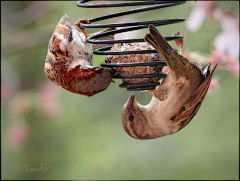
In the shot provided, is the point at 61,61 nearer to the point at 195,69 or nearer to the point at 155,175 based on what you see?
the point at 195,69

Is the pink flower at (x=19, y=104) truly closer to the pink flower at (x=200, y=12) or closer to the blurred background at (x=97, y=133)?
the blurred background at (x=97, y=133)

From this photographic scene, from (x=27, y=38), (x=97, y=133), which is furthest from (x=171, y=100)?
(x=97, y=133)

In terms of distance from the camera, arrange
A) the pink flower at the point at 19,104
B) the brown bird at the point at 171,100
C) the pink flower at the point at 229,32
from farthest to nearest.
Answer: the pink flower at the point at 19,104, the pink flower at the point at 229,32, the brown bird at the point at 171,100

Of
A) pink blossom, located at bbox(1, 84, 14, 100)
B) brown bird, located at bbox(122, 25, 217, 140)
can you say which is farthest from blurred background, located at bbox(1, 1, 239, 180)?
brown bird, located at bbox(122, 25, 217, 140)

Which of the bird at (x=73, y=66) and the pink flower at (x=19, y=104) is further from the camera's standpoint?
the pink flower at (x=19, y=104)

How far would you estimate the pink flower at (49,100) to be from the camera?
2361mm

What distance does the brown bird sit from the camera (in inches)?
33.4

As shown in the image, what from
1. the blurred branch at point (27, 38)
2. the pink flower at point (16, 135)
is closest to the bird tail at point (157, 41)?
the blurred branch at point (27, 38)

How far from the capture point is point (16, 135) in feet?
8.14

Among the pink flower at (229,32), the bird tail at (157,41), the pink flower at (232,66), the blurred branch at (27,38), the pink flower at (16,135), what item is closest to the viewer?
the bird tail at (157,41)

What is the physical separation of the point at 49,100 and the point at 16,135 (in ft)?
1.45

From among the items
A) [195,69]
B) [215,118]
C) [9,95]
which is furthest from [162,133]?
[215,118]

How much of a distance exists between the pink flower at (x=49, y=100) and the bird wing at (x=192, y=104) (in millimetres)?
1582

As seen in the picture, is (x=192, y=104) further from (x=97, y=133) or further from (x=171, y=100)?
(x=97, y=133)
